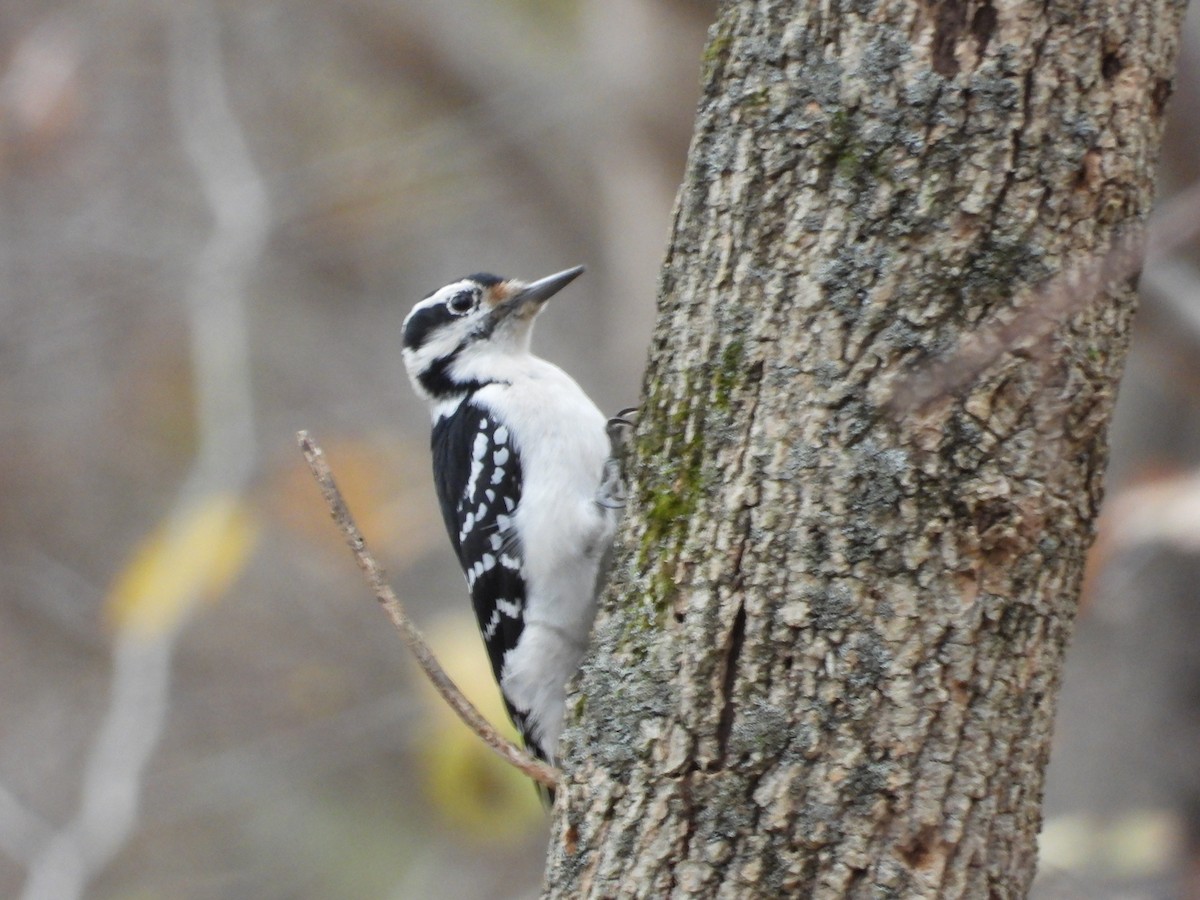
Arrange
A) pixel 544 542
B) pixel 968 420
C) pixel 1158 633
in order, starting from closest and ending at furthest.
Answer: pixel 968 420 → pixel 544 542 → pixel 1158 633

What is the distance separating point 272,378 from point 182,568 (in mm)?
3997

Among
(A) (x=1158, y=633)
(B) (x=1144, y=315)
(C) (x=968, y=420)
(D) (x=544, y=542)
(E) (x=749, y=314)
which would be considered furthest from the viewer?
→ (A) (x=1158, y=633)

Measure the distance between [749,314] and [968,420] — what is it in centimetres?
41

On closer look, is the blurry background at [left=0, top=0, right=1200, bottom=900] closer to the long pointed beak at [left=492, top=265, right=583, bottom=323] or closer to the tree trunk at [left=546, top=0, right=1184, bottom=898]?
the long pointed beak at [left=492, top=265, right=583, bottom=323]

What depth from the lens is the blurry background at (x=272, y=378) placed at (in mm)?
6703

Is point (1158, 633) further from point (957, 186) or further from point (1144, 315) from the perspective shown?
point (957, 186)

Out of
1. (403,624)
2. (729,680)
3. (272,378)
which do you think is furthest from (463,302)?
(272,378)

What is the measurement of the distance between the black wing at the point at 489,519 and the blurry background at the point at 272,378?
2.13 metres

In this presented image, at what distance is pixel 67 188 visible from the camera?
9.09 m

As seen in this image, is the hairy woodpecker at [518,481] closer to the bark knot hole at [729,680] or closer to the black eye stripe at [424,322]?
the black eye stripe at [424,322]

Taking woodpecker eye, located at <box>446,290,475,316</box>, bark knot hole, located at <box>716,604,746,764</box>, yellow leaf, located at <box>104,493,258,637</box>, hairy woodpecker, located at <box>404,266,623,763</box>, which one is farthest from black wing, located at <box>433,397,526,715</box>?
yellow leaf, located at <box>104,493,258,637</box>

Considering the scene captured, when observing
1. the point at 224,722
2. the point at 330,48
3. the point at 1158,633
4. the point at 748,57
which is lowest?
the point at 748,57

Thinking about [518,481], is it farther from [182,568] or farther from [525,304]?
[182,568]

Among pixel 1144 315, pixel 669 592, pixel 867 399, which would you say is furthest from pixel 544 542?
pixel 1144 315
